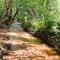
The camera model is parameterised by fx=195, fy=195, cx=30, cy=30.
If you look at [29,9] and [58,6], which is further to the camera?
[29,9]

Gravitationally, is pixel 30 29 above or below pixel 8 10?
below

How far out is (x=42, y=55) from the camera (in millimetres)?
15047

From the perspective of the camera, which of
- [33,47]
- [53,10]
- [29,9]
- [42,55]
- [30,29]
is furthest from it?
[29,9]

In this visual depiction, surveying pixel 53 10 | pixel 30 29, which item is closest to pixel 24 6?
pixel 30 29

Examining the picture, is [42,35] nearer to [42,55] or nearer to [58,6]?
[58,6]

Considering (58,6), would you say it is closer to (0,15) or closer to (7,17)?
(7,17)

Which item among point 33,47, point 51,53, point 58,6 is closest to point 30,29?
point 58,6

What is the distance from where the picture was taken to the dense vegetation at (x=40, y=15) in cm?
1927

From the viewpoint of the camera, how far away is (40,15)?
90.9ft

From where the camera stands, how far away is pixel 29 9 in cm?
3375

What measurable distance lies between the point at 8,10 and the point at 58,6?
39.7 feet

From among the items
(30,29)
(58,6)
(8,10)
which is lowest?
(30,29)

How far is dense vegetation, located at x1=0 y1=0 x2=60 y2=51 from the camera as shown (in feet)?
63.2

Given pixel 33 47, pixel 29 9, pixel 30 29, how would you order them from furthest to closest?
1. pixel 29 9
2. pixel 30 29
3. pixel 33 47
